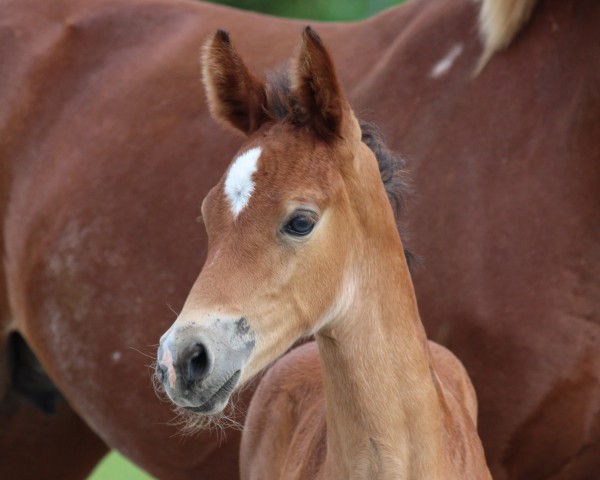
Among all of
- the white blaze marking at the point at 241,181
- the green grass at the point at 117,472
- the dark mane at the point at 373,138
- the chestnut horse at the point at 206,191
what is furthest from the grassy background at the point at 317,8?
the white blaze marking at the point at 241,181

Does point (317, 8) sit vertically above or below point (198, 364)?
below

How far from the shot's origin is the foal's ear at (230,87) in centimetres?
261

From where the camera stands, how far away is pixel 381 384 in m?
2.58

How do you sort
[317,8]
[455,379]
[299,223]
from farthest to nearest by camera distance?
[317,8] → [455,379] → [299,223]

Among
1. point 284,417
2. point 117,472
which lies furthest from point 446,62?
point 117,472

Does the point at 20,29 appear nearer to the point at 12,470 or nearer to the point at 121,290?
the point at 121,290

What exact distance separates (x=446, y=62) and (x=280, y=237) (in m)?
1.20

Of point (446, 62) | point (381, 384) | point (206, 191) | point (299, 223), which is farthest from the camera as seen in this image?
Answer: point (206, 191)

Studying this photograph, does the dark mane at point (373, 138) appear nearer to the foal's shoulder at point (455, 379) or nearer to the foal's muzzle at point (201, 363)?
the foal's shoulder at point (455, 379)

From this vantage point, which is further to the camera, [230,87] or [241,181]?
[230,87]

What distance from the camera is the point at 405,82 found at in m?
3.44

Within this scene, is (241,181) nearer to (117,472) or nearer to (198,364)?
(198,364)

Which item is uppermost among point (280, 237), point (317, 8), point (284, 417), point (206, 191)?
point (280, 237)

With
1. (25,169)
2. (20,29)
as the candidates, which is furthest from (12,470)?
(20,29)
